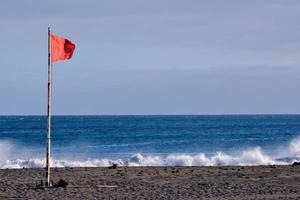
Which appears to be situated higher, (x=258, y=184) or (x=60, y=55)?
(x=60, y=55)

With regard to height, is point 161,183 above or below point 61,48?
below

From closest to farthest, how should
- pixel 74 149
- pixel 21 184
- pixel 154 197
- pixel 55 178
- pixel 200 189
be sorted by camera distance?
1. pixel 154 197
2. pixel 200 189
3. pixel 21 184
4. pixel 55 178
5. pixel 74 149

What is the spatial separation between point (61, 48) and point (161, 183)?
5964 mm

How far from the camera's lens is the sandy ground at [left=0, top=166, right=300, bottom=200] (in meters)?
23.1

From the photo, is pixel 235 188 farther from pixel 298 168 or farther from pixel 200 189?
pixel 298 168

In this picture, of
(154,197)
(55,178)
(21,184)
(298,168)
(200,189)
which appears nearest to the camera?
(154,197)

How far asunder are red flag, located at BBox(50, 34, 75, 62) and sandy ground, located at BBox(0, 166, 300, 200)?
13.0ft

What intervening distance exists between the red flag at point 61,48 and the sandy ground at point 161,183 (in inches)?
156

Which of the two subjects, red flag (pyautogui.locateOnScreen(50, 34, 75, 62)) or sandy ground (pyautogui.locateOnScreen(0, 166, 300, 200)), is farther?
red flag (pyautogui.locateOnScreen(50, 34, 75, 62))

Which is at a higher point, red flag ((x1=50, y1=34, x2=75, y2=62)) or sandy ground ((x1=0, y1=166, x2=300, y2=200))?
red flag ((x1=50, y1=34, x2=75, y2=62))

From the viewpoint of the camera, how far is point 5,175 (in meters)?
29.8

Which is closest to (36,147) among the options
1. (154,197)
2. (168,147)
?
(168,147)

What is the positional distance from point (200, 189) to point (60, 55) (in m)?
5.88

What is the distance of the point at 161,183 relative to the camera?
2672 centimetres
